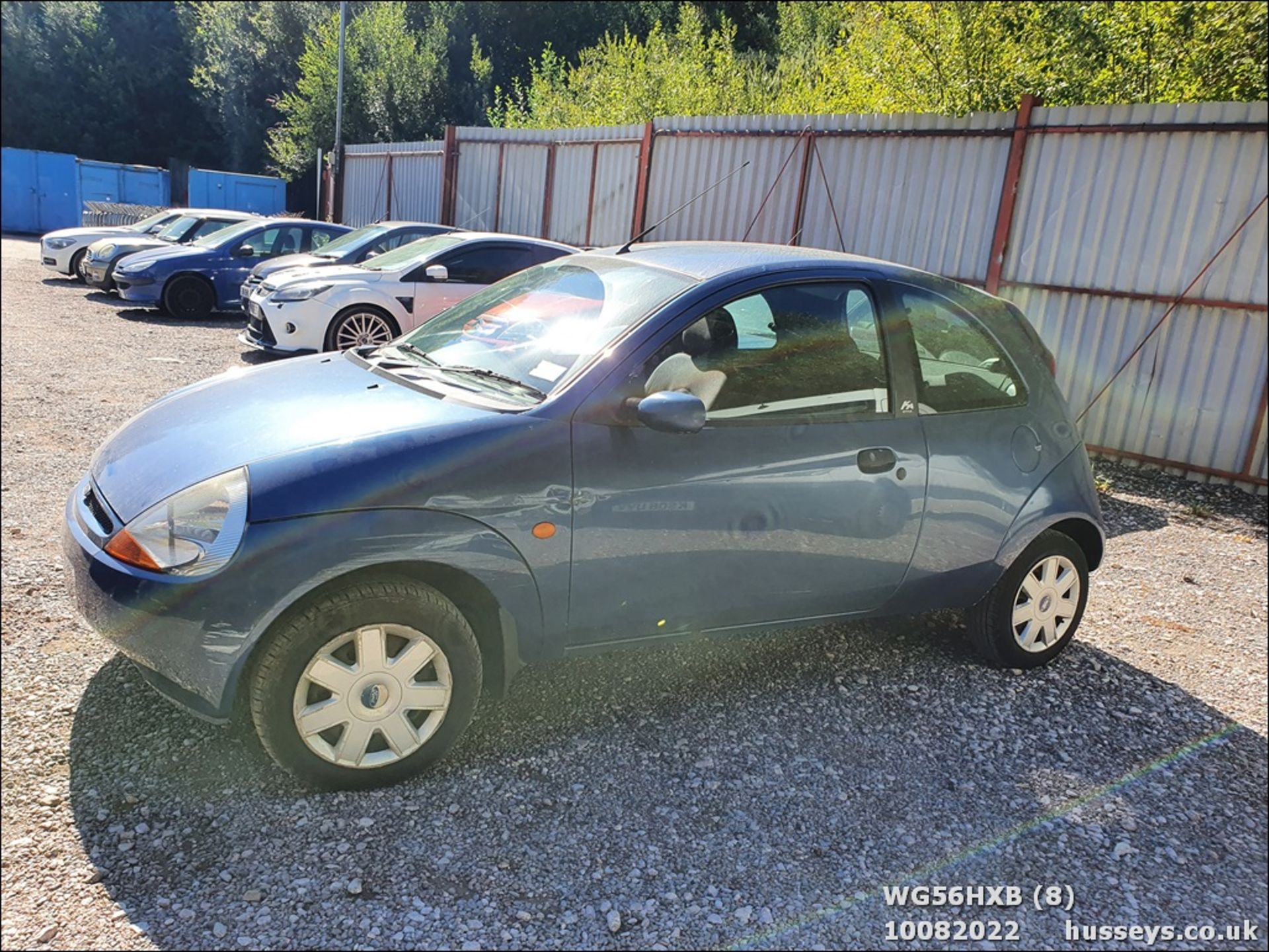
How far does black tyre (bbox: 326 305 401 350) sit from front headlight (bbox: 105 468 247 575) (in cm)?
707

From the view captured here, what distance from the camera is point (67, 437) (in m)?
6.38

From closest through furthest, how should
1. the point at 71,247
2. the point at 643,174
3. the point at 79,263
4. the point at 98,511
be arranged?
the point at 98,511 < the point at 643,174 < the point at 71,247 < the point at 79,263

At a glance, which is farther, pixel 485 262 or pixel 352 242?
pixel 352 242

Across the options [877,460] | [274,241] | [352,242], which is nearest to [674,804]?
[877,460]

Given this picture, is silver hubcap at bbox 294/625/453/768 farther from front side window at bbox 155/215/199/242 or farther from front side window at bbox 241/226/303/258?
front side window at bbox 155/215/199/242

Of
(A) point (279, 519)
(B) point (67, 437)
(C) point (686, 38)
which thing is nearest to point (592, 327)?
(A) point (279, 519)

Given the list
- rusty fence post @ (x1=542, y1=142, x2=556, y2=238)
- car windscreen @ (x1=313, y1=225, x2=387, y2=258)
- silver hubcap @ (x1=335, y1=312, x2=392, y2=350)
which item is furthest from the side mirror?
rusty fence post @ (x1=542, y1=142, x2=556, y2=238)

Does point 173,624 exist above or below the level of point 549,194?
below

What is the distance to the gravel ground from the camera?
2494 mm

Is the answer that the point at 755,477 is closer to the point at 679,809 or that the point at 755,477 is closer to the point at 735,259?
the point at 735,259

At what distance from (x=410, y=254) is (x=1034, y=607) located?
312 inches

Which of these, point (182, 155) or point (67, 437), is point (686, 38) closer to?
point (67, 437)

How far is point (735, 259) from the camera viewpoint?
12.1ft

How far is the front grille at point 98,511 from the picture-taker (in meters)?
2.88
